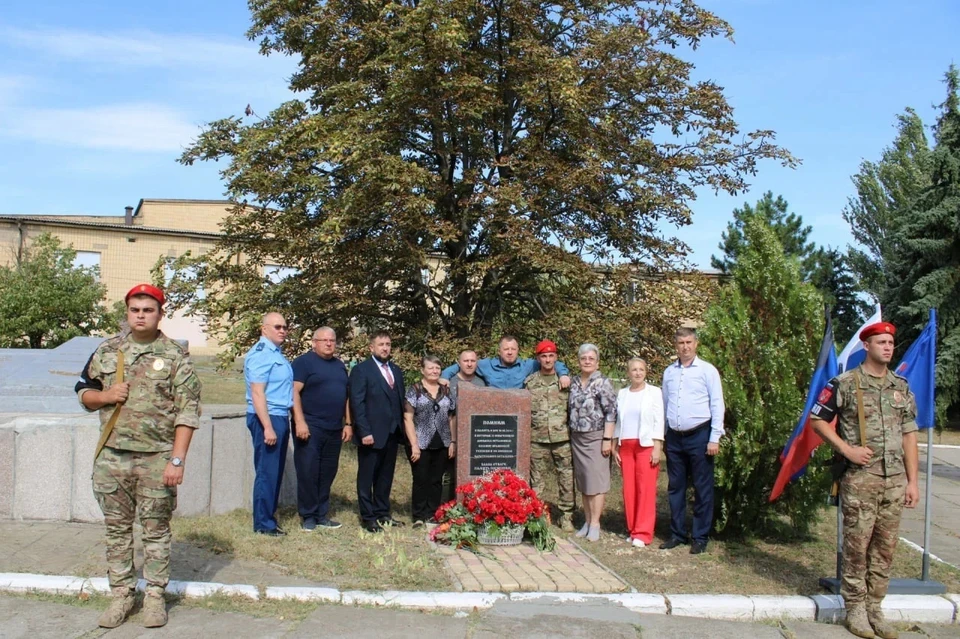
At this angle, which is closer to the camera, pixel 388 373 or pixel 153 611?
pixel 153 611

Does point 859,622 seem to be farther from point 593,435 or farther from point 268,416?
point 268,416

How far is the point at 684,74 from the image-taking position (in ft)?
34.5

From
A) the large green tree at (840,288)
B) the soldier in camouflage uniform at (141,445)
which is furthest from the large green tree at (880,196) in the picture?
the soldier in camouflage uniform at (141,445)

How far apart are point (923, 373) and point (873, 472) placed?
3.79 ft

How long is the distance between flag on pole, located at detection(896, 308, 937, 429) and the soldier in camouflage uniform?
4.99 meters

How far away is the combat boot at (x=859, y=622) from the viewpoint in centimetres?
511

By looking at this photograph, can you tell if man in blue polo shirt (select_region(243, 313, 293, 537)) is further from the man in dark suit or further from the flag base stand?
the flag base stand

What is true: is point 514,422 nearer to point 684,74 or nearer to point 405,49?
point 405,49

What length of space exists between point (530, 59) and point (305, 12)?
3.39 metres

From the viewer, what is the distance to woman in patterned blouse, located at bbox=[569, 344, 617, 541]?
7.49 metres

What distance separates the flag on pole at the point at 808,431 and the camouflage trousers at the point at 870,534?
84 cm

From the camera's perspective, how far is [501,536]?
6949 millimetres

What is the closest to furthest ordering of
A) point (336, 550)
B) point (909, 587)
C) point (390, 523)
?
point (909, 587)
point (336, 550)
point (390, 523)

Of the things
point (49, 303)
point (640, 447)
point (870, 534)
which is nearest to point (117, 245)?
point (49, 303)
